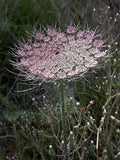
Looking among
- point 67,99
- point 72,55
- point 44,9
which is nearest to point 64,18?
point 44,9

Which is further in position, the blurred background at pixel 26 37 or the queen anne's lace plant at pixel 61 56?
the blurred background at pixel 26 37

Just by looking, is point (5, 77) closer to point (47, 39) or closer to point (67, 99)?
point (67, 99)

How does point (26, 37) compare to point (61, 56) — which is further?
point (26, 37)

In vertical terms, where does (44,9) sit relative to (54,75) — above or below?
above

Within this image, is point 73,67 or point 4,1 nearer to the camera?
point 73,67
